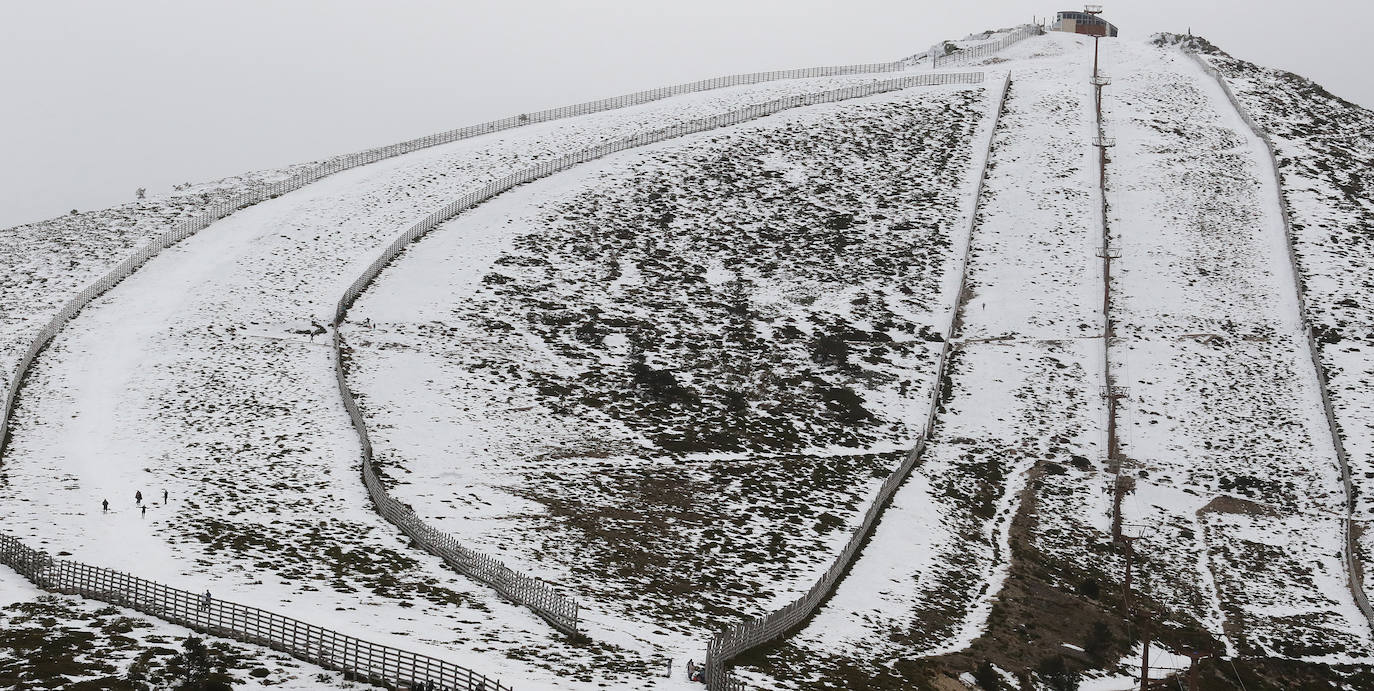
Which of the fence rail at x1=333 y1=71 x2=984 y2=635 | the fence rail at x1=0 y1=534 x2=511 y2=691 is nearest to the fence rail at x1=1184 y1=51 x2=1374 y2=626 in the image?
the fence rail at x1=333 y1=71 x2=984 y2=635

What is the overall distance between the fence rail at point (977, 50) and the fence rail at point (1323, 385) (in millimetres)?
24031

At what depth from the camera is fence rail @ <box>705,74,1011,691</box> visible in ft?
94.6

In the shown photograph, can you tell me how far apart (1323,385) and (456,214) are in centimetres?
4369

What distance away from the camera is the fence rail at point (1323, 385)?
43.1 m

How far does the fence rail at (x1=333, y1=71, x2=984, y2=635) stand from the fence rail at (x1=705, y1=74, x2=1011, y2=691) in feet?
9.64

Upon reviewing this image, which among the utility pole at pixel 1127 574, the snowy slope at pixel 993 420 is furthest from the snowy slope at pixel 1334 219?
the snowy slope at pixel 993 420

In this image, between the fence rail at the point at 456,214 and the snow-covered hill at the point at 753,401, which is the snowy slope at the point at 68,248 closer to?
the snow-covered hill at the point at 753,401

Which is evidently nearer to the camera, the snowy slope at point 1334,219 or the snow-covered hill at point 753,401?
the snow-covered hill at point 753,401

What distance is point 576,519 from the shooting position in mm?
40750

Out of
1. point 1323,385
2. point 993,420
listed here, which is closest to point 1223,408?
point 1323,385

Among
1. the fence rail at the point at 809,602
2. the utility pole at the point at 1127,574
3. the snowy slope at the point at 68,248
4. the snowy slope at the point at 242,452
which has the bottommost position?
the utility pole at the point at 1127,574

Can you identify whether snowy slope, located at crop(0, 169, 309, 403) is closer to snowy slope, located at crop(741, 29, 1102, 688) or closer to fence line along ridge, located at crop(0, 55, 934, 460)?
fence line along ridge, located at crop(0, 55, 934, 460)

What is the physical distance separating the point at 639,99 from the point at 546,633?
73.5m

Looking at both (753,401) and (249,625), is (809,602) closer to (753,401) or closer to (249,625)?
(249,625)
